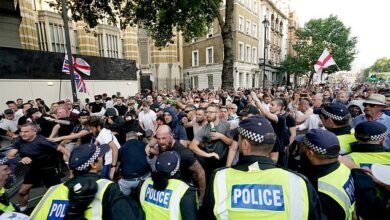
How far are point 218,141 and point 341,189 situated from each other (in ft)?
7.59

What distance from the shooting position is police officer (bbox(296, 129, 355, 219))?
1.67 metres

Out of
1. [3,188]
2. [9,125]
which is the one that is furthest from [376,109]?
[9,125]

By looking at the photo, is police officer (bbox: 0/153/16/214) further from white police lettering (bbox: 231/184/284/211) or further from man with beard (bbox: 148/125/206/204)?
white police lettering (bbox: 231/184/284/211)

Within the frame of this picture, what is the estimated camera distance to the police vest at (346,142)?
2.57m

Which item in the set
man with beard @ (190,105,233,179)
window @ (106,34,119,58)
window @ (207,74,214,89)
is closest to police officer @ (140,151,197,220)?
man with beard @ (190,105,233,179)

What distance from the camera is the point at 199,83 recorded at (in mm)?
35656

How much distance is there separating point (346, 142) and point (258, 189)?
5.80 ft

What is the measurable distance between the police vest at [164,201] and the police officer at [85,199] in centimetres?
A: 12

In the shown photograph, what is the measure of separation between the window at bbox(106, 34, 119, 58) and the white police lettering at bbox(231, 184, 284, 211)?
2943cm

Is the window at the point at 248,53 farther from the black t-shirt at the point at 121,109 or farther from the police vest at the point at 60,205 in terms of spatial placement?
the police vest at the point at 60,205

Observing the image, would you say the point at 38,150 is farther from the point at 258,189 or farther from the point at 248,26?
the point at 248,26

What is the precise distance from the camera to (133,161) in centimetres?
345

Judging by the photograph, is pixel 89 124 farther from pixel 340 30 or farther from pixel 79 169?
pixel 340 30

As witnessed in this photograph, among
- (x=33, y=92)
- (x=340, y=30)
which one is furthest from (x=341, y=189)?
(x=340, y=30)
